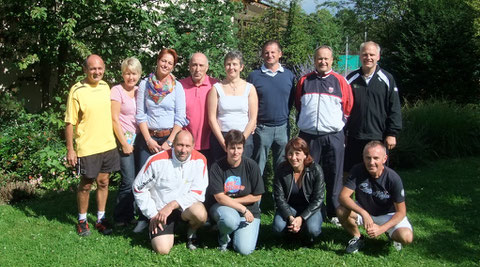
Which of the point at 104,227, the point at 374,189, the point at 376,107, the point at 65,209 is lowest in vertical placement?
the point at 65,209

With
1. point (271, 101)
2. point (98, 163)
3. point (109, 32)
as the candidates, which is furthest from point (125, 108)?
point (109, 32)

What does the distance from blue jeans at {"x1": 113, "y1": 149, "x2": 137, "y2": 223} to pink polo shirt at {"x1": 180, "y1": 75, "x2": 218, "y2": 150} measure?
69 cm

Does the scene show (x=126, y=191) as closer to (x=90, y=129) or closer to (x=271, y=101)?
(x=90, y=129)

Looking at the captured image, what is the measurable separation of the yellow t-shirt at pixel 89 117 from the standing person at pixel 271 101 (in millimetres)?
1533

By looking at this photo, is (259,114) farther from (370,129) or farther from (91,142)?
(91,142)

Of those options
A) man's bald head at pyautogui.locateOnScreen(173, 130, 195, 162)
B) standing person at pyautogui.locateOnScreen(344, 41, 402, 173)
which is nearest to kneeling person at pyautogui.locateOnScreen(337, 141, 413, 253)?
standing person at pyautogui.locateOnScreen(344, 41, 402, 173)

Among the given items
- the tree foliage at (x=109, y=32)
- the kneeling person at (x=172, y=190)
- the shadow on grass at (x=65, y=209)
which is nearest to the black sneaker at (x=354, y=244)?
the kneeling person at (x=172, y=190)

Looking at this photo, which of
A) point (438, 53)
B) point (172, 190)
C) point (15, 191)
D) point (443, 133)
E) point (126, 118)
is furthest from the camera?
point (438, 53)

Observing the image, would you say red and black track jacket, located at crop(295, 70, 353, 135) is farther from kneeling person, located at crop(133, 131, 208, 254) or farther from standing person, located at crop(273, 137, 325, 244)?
kneeling person, located at crop(133, 131, 208, 254)

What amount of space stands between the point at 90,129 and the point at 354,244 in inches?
108

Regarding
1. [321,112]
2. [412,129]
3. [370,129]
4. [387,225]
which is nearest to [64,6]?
[321,112]

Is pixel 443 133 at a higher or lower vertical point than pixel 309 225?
higher

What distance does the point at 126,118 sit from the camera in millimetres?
4441

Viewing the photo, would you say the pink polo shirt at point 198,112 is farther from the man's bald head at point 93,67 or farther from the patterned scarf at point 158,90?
the man's bald head at point 93,67
